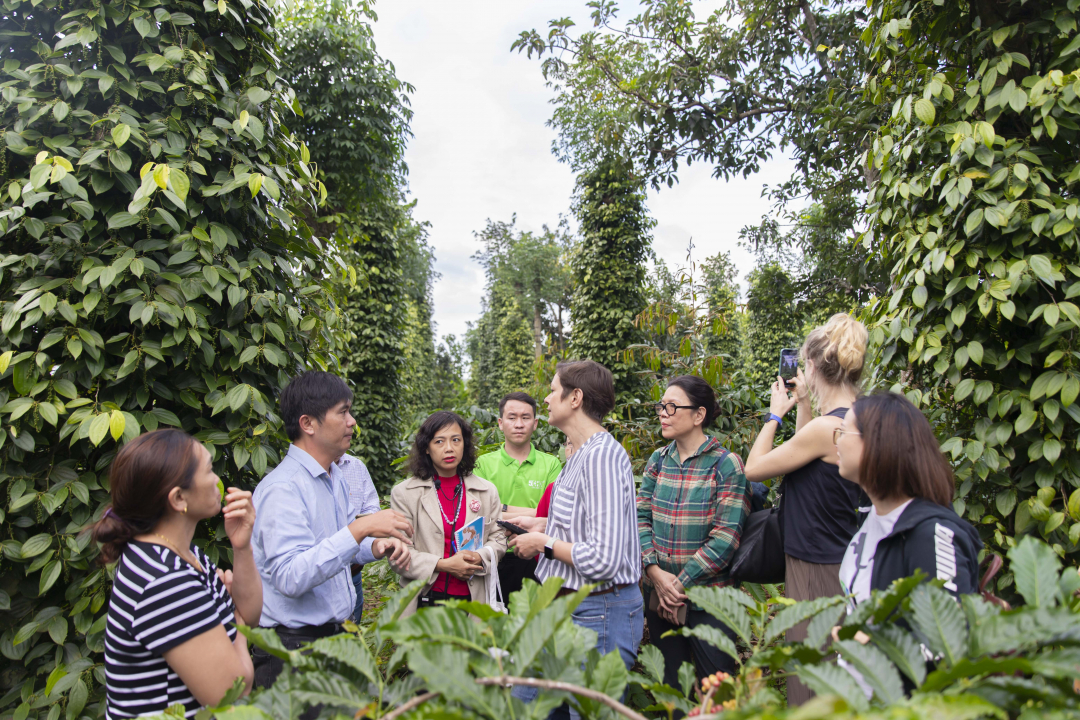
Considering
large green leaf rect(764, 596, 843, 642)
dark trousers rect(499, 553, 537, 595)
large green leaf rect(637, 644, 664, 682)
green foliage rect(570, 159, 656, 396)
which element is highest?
Answer: green foliage rect(570, 159, 656, 396)

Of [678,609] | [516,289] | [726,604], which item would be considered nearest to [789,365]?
[678,609]

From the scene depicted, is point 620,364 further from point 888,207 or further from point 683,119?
point 888,207

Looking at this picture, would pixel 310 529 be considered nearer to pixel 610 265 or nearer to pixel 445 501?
pixel 445 501

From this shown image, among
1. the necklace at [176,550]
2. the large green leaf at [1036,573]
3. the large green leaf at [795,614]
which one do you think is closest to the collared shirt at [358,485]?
the necklace at [176,550]

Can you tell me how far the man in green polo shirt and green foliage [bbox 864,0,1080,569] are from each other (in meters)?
1.92

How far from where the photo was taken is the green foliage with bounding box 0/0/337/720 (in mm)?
1875

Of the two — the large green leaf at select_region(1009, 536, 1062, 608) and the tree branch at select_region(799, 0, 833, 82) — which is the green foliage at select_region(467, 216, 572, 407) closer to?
the tree branch at select_region(799, 0, 833, 82)

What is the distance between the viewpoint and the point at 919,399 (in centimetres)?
231

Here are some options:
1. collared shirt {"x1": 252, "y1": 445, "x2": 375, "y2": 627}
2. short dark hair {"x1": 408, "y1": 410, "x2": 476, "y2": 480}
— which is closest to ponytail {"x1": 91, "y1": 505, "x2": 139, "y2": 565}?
collared shirt {"x1": 252, "y1": 445, "x2": 375, "y2": 627}

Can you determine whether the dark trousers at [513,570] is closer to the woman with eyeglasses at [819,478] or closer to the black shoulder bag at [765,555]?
the black shoulder bag at [765,555]

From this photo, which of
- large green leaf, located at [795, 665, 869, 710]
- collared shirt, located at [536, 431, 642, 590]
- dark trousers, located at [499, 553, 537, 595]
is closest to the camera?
large green leaf, located at [795, 665, 869, 710]

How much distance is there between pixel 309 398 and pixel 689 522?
167cm

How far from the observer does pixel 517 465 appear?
361 cm

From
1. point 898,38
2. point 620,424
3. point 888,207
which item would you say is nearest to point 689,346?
point 620,424
